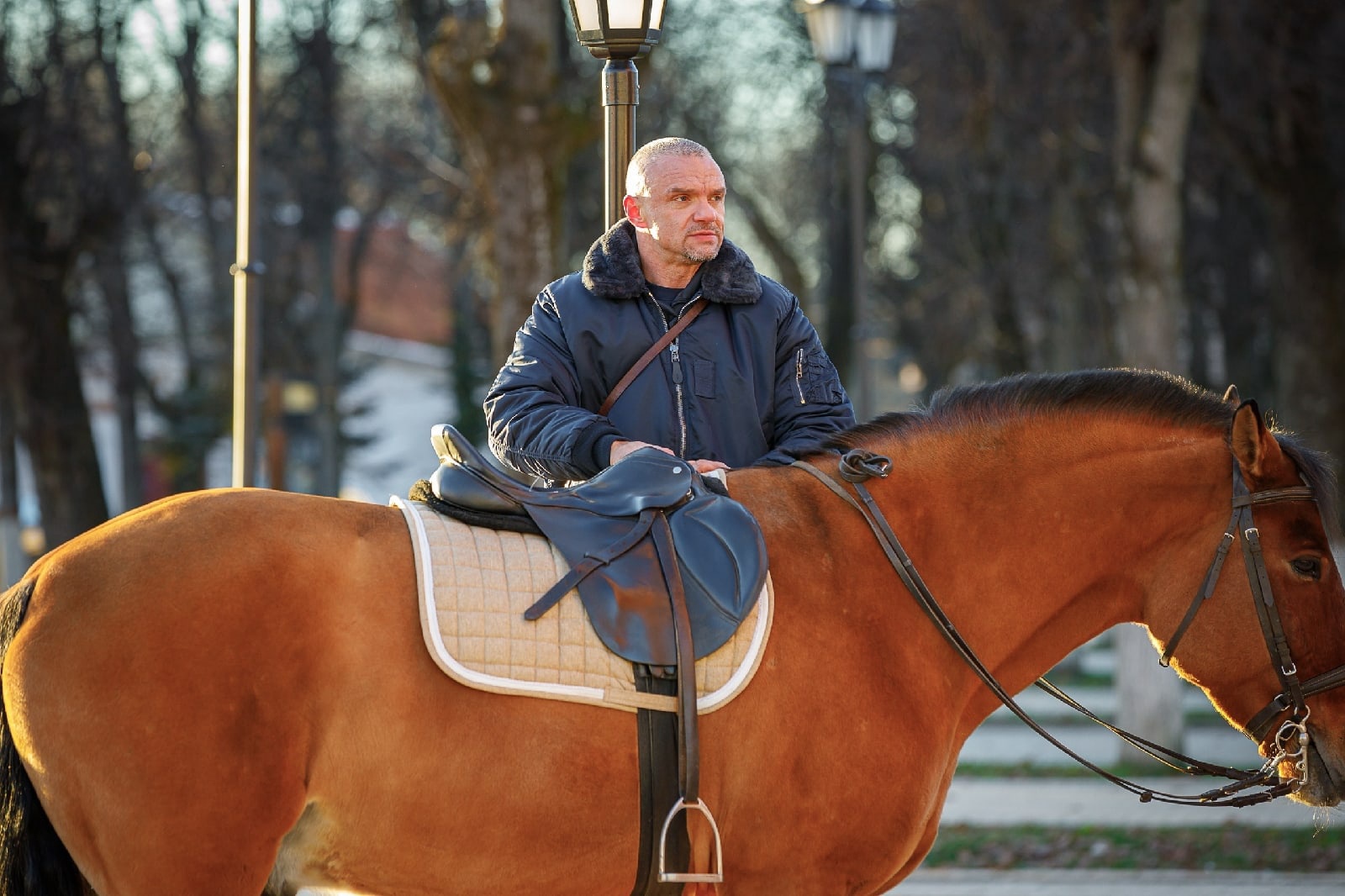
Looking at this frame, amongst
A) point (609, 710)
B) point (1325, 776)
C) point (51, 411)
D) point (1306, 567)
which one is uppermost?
A: point (1306, 567)

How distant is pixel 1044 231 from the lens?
24.4 metres

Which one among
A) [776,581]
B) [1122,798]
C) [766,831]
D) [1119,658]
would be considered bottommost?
[1122,798]

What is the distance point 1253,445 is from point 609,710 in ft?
5.71

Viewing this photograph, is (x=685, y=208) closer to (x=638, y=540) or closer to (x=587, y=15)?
(x=638, y=540)

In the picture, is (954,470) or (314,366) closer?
(954,470)

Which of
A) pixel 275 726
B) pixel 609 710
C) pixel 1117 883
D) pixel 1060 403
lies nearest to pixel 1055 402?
pixel 1060 403

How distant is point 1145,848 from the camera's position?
853 centimetres

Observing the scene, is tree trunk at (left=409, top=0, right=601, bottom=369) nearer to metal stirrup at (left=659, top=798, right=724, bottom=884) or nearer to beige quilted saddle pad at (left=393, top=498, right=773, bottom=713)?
beige quilted saddle pad at (left=393, top=498, right=773, bottom=713)

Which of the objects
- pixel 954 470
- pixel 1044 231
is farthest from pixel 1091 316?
pixel 954 470

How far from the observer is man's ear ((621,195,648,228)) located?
438cm

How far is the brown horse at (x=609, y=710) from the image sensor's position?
10.5 feet

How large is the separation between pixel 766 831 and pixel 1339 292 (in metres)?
14.6

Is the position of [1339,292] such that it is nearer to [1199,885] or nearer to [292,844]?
[1199,885]

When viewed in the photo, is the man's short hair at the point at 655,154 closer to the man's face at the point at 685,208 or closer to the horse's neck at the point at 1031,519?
the man's face at the point at 685,208
